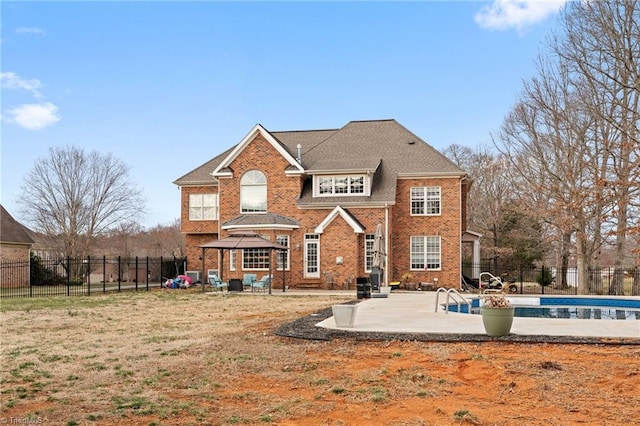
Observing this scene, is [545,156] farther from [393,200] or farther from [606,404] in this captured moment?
[606,404]

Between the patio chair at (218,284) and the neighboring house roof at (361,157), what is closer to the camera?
the patio chair at (218,284)

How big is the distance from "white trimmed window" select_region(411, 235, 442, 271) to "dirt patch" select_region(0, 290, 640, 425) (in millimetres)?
18959

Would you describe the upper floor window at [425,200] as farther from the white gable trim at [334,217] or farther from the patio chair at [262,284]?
the patio chair at [262,284]

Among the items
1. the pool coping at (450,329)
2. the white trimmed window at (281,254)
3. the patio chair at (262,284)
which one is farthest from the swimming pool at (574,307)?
the white trimmed window at (281,254)

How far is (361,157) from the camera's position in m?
33.2

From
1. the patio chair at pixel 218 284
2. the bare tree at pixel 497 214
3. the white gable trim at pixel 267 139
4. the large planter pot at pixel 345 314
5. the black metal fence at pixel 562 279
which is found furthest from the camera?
the bare tree at pixel 497 214

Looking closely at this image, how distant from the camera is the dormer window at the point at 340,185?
31094mm

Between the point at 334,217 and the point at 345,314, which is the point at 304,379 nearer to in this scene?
the point at 345,314

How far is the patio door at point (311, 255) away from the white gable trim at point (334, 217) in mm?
765

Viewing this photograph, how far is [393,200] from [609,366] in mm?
21362

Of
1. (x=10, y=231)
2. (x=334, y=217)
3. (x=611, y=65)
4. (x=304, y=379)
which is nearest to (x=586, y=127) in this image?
(x=611, y=65)

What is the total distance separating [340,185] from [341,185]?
63mm

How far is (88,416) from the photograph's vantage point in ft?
21.0

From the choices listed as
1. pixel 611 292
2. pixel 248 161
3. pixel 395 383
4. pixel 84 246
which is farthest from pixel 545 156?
pixel 84 246
